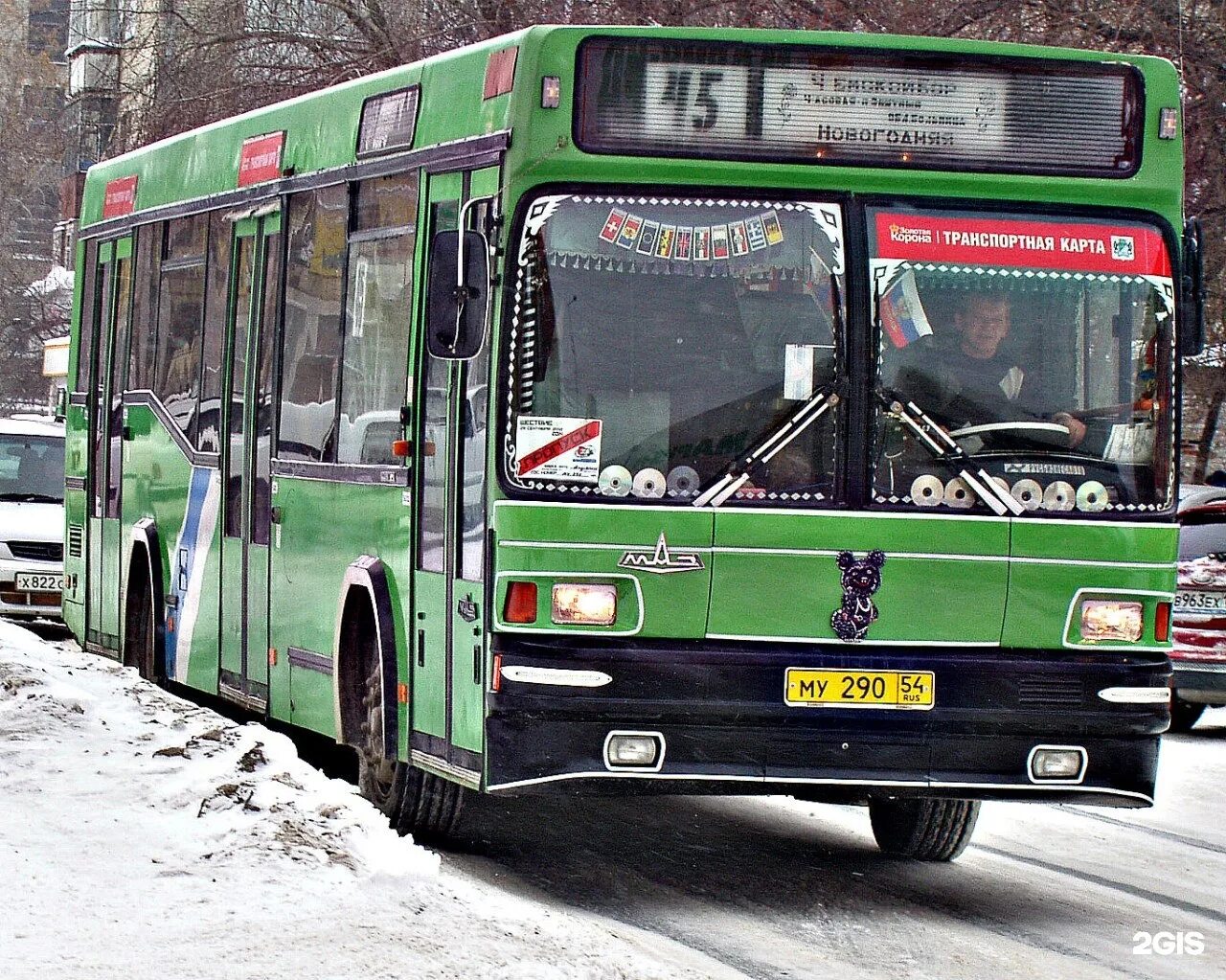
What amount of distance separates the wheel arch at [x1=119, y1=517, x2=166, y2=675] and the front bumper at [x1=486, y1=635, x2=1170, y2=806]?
5.65m

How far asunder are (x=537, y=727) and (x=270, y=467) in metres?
3.44

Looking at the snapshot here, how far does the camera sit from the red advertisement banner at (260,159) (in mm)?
11422

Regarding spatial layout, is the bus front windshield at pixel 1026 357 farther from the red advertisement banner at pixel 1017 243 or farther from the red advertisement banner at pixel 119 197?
the red advertisement banner at pixel 119 197

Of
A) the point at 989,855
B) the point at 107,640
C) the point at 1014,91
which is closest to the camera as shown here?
the point at 1014,91

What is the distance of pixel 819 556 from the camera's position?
27.2 feet

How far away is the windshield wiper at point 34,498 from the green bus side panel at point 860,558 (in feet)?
44.0

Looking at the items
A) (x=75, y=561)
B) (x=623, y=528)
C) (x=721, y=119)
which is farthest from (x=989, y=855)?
(x=75, y=561)

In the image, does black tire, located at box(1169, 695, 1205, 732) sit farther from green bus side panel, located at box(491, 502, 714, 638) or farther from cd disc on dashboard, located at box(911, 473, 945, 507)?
green bus side panel, located at box(491, 502, 714, 638)

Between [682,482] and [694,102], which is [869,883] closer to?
[682,482]

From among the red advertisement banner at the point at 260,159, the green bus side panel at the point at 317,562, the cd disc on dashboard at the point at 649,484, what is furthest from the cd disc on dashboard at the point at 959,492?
the red advertisement banner at the point at 260,159

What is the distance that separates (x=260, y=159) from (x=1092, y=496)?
493cm

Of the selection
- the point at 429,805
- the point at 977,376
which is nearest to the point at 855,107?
the point at 977,376

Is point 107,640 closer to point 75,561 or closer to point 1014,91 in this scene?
point 75,561

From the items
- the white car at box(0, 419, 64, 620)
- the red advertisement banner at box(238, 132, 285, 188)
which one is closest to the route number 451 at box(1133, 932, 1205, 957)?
the red advertisement banner at box(238, 132, 285, 188)
